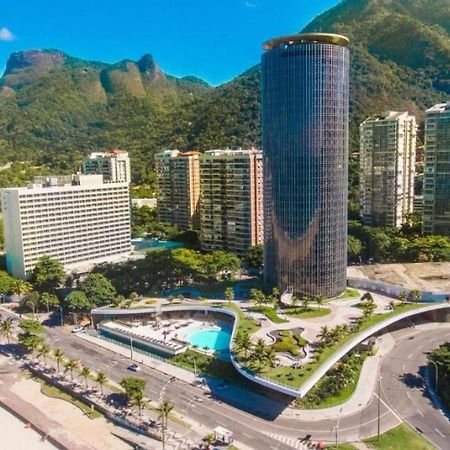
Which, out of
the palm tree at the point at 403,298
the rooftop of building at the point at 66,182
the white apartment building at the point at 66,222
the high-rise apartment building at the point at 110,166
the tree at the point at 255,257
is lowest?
the palm tree at the point at 403,298

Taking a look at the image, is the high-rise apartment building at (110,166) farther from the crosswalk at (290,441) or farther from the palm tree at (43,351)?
the crosswalk at (290,441)

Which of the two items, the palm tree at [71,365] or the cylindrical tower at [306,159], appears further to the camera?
the cylindrical tower at [306,159]

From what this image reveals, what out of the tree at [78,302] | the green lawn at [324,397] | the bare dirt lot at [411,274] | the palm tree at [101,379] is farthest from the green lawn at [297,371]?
the tree at [78,302]

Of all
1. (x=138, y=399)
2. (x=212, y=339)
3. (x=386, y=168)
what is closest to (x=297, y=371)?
(x=138, y=399)

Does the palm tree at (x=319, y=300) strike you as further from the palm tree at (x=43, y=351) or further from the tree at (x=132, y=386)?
the palm tree at (x=43, y=351)

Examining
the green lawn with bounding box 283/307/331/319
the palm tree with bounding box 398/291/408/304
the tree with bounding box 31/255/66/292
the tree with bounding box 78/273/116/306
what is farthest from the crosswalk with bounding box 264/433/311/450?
the tree with bounding box 31/255/66/292

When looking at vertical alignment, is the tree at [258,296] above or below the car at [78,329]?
above

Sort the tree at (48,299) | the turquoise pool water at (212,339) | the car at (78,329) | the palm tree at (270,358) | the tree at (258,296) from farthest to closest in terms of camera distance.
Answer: the tree at (48,299), the car at (78,329), the tree at (258,296), the turquoise pool water at (212,339), the palm tree at (270,358)

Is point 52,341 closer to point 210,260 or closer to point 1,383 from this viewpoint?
point 1,383

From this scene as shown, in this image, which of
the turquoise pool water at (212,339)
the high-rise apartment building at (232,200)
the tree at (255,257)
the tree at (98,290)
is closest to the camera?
the turquoise pool water at (212,339)
